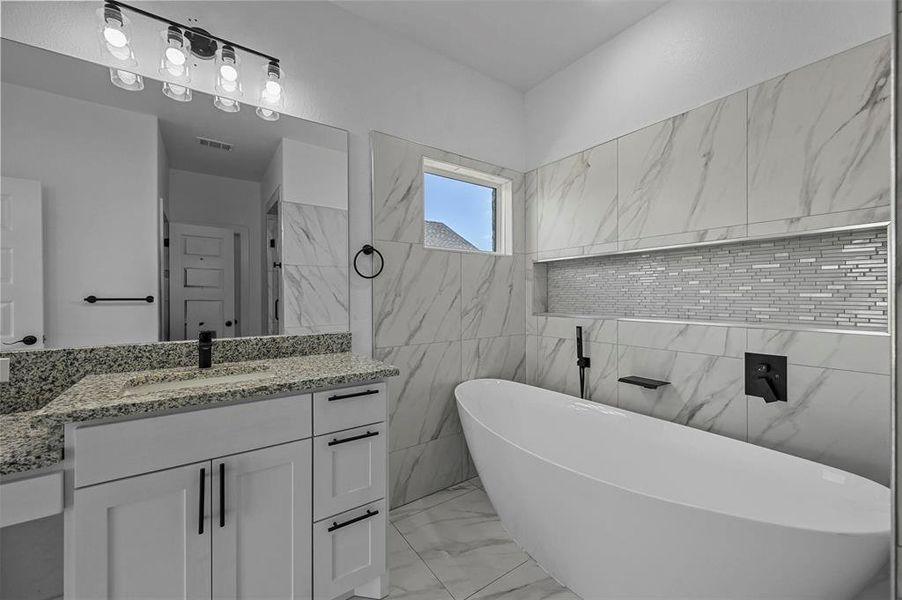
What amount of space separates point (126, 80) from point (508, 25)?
1.96m

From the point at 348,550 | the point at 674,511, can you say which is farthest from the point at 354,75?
the point at 674,511

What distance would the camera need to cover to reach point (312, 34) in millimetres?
2041

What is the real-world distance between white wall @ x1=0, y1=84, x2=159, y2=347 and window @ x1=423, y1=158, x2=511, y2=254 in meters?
1.46

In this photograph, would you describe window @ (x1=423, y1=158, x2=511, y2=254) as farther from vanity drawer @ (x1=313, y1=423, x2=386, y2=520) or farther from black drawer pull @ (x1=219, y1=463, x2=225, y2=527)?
black drawer pull @ (x1=219, y1=463, x2=225, y2=527)

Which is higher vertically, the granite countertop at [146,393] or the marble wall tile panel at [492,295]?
the marble wall tile panel at [492,295]

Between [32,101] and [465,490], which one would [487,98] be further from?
[465,490]

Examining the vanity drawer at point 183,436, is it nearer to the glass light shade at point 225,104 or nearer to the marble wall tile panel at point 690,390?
the glass light shade at point 225,104

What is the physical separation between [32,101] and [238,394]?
1350 millimetres

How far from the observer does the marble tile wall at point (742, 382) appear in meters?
1.47

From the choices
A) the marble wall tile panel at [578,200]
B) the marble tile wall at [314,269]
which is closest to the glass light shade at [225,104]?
the marble tile wall at [314,269]

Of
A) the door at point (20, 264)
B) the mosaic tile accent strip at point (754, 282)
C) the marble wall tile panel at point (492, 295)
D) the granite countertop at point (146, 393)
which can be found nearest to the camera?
the granite countertop at point (146, 393)

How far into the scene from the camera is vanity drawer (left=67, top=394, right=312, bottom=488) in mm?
1076

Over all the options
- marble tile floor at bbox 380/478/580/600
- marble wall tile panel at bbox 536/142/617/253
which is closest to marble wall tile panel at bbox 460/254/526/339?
marble wall tile panel at bbox 536/142/617/253

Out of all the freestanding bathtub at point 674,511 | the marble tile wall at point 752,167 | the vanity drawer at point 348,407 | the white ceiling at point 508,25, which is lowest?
the freestanding bathtub at point 674,511
